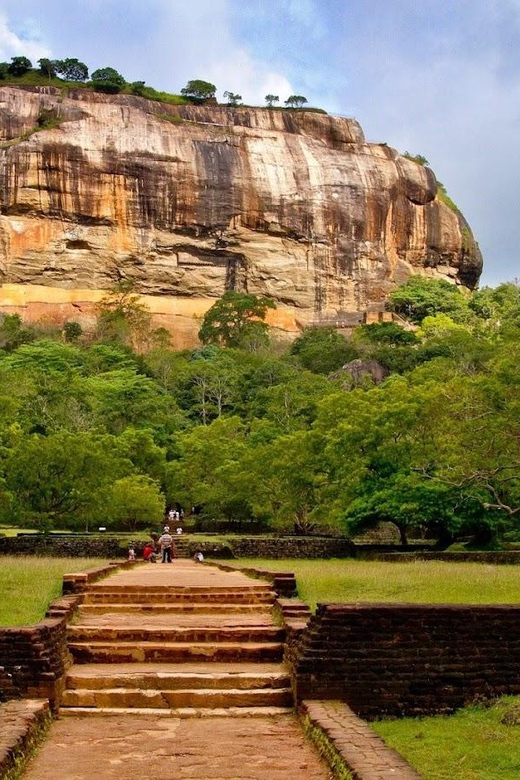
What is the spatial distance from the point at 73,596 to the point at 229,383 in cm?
4509

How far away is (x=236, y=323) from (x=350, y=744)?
212 ft

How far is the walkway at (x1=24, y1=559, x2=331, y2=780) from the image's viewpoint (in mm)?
6914

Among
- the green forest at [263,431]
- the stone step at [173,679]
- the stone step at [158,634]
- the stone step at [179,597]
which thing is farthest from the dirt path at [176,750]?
the green forest at [263,431]

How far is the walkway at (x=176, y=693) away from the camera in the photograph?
272 inches

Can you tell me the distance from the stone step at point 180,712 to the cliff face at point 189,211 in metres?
65.7

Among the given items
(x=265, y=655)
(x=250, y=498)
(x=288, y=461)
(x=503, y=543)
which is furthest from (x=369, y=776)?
(x=250, y=498)

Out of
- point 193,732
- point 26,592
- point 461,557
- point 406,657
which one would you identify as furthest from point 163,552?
point 193,732

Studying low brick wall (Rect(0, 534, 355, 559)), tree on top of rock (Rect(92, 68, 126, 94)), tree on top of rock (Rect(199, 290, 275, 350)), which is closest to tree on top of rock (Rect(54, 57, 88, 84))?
tree on top of rock (Rect(92, 68, 126, 94))

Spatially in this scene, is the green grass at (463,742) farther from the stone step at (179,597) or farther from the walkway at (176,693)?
the stone step at (179,597)

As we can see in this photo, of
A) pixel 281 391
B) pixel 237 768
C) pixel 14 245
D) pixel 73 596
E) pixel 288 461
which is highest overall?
pixel 14 245

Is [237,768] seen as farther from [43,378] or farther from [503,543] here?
[43,378]

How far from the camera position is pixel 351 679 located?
845cm

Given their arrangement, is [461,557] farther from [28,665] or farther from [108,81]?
[108,81]

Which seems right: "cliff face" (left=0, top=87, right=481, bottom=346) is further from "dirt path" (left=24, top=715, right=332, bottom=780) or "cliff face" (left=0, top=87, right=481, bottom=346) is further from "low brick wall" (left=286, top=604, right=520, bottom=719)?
"dirt path" (left=24, top=715, right=332, bottom=780)
